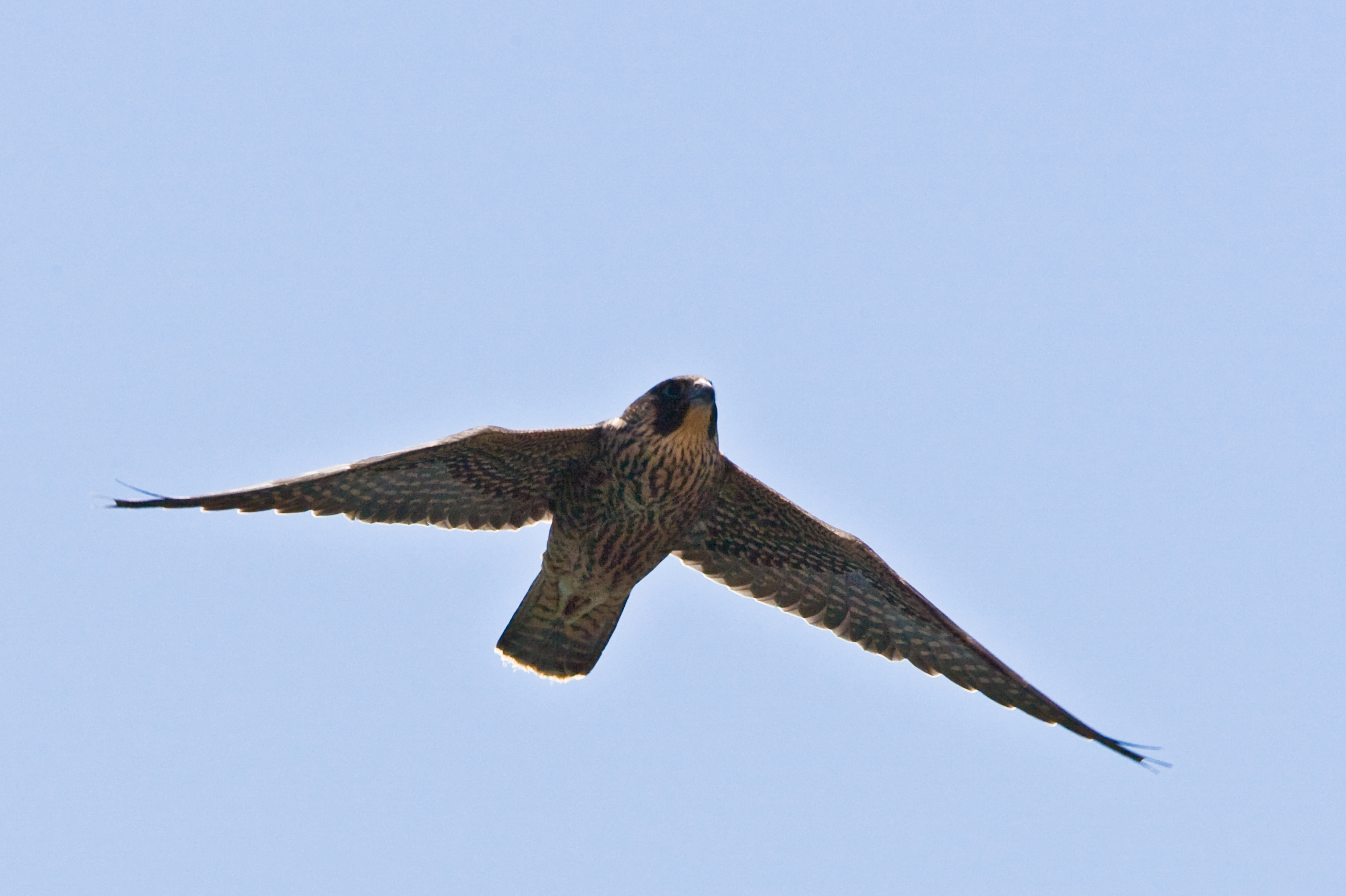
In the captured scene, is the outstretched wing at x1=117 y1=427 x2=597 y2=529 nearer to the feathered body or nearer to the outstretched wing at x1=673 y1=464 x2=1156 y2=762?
the feathered body

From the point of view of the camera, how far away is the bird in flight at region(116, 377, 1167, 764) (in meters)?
10.7

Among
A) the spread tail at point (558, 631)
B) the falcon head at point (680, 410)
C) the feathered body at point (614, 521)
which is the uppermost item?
the falcon head at point (680, 410)

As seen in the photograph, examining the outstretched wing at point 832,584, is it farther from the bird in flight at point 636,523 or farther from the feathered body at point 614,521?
the feathered body at point 614,521

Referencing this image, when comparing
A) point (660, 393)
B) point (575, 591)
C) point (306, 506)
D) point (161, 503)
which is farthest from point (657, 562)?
point (161, 503)

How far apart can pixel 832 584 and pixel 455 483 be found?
9.25ft

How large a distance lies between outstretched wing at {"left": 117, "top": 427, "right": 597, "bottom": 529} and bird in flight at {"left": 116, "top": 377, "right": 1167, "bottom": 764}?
10mm

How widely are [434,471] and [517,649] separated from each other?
57.3 inches

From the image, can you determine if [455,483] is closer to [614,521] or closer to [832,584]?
[614,521]

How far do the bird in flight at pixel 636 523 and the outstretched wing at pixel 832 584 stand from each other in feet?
0.04

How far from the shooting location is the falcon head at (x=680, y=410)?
10555 mm

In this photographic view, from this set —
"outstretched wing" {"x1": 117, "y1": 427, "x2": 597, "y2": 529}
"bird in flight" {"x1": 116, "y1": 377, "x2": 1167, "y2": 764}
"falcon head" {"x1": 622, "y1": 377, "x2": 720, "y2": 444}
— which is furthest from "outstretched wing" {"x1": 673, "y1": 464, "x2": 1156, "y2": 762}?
"outstretched wing" {"x1": 117, "y1": 427, "x2": 597, "y2": 529}

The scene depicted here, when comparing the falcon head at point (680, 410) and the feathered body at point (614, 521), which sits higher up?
the falcon head at point (680, 410)

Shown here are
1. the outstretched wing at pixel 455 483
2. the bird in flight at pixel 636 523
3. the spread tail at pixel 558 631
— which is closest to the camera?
the outstretched wing at pixel 455 483

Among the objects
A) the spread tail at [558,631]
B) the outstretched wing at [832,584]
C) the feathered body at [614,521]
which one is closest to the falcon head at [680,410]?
the feathered body at [614,521]
